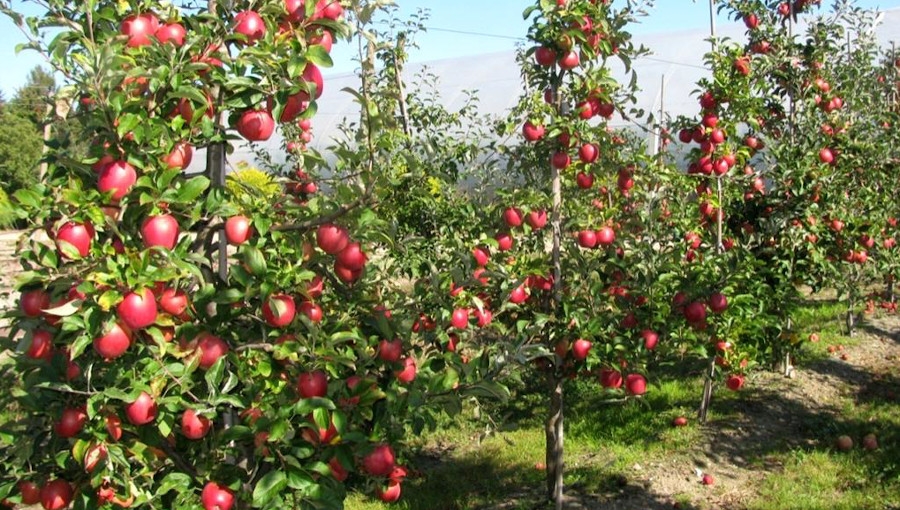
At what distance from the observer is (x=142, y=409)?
5.62ft

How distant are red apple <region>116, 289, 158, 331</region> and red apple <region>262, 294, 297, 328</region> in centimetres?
29

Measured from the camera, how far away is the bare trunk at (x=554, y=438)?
12.8 feet

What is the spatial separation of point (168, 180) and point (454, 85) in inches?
733

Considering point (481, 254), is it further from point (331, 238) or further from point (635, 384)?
point (331, 238)

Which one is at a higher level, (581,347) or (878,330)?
(581,347)

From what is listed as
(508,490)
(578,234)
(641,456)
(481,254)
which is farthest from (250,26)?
(641,456)

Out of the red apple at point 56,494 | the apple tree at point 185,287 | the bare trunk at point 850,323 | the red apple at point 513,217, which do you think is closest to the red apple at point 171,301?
the apple tree at point 185,287

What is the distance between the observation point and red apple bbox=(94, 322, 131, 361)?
165 cm

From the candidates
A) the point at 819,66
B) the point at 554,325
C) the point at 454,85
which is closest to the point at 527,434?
the point at 554,325

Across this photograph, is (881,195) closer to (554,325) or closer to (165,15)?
(554,325)

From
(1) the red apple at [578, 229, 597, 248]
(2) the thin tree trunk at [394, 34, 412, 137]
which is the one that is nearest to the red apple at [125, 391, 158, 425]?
(1) the red apple at [578, 229, 597, 248]

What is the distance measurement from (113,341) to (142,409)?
0.18m

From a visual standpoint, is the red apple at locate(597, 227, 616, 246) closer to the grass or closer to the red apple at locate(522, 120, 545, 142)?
the red apple at locate(522, 120, 545, 142)

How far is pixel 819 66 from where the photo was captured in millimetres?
5723
